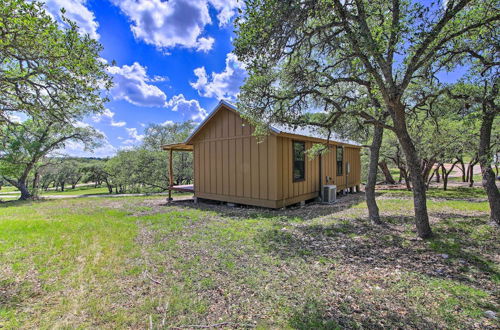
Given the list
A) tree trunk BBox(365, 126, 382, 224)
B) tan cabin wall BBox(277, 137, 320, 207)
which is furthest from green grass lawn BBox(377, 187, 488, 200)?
tree trunk BBox(365, 126, 382, 224)

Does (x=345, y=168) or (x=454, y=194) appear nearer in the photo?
(x=454, y=194)

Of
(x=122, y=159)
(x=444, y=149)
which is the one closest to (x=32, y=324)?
(x=444, y=149)

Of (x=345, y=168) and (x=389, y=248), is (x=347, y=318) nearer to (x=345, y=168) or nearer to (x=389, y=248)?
(x=389, y=248)

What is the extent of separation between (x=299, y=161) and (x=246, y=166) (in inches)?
84.2

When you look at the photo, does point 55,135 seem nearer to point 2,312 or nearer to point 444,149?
point 2,312

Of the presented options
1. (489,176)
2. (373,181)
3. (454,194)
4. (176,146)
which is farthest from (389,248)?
(454,194)

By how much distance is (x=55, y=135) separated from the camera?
16562 millimetres

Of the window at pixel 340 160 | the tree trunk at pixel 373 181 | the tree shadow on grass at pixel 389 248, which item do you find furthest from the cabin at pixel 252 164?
the tree shadow on grass at pixel 389 248

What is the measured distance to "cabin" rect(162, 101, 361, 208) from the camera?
795 cm

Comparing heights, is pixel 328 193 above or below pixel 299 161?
below

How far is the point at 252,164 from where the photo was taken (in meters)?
8.47

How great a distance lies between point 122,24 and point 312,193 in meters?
9.60

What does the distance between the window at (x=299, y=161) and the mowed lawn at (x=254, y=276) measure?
3323 mm

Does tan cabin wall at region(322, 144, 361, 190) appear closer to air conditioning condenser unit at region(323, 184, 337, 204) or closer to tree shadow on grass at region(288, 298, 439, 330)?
air conditioning condenser unit at region(323, 184, 337, 204)
